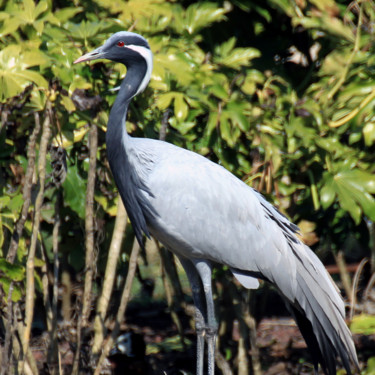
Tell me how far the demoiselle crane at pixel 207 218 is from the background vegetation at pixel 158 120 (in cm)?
24

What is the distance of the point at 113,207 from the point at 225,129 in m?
0.95

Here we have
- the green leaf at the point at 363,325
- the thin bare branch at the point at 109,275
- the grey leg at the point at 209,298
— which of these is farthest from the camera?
the green leaf at the point at 363,325

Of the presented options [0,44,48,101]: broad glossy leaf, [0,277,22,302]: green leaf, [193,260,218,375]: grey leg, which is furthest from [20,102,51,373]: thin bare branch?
[193,260,218,375]: grey leg

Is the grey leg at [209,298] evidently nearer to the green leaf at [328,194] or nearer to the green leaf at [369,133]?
the green leaf at [328,194]

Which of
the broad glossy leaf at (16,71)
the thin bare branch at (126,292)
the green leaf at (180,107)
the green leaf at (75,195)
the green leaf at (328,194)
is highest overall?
the broad glossy leaf at (16,71)

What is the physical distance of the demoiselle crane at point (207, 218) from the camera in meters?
3.98

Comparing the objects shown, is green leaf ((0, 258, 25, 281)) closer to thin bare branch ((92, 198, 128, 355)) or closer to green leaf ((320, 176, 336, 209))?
thin bare branch ((92, 198, 128, 355))

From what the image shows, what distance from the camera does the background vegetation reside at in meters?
4.12

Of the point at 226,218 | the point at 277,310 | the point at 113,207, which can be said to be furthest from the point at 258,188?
the point at 277,310

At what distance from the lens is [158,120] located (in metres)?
4.51

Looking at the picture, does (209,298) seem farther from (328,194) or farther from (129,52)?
(129,52)

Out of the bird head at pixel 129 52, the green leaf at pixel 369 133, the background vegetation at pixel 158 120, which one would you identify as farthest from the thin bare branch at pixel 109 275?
the green leaf at pixel 369 133

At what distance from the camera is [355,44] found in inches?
179

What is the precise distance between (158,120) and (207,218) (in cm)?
71
